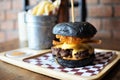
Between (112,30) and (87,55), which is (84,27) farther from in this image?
(112,30)

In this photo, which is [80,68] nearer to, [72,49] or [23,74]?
[72,49]

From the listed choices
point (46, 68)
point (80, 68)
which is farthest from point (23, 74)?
point (80, 68)

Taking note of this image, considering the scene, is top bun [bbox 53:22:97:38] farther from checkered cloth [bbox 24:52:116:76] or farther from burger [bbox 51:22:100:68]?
checkered cloth [bbox 24:52:116:76]

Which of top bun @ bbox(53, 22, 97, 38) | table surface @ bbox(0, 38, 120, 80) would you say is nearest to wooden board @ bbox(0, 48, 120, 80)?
table surface @ bbox(0, 38, 120, 80)

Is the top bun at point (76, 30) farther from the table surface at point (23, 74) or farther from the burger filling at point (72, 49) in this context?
the table surface at point (23, 74)

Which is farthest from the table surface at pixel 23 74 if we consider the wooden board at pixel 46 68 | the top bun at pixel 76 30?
the top bun at pixel 76 30
